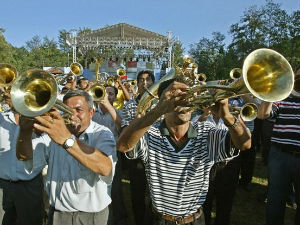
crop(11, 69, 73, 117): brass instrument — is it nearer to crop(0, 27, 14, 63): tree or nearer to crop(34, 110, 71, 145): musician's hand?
crop(34, 110, 71, 145): musician's hand

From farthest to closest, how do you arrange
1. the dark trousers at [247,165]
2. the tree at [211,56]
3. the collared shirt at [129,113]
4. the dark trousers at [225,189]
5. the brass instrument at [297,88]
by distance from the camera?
1. the tree at [211,56]
2. the dark trousers at [247,165]
3. the dark trousers at [225,189]
4. the collared shirt at [129,113]
5. the brass instrument at [297,88]

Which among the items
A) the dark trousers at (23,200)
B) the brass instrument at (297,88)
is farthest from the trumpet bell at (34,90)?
the brass instrument at (297,88)

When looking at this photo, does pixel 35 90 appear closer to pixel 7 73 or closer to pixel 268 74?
pixel 268 74

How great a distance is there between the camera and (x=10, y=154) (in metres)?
3.31

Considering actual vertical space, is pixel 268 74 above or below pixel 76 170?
above

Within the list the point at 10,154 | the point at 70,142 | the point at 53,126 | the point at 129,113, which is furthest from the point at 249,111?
the point at 10,154

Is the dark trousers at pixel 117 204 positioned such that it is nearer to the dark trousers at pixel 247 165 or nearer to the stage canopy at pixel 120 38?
the dark trousers at pixel 247 165

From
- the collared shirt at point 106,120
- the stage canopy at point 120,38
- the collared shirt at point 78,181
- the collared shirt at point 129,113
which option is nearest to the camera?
the collared shirt at point 78,181

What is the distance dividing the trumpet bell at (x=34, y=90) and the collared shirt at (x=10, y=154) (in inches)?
54.9

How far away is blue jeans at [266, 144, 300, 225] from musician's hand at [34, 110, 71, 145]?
2.67 meters

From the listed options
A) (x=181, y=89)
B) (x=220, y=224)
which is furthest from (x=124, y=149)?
(x=220, y=224)

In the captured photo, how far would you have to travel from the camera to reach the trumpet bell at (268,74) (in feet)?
5.98

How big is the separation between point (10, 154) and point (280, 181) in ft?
10.5

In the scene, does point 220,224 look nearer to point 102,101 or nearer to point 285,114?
point 285,114
